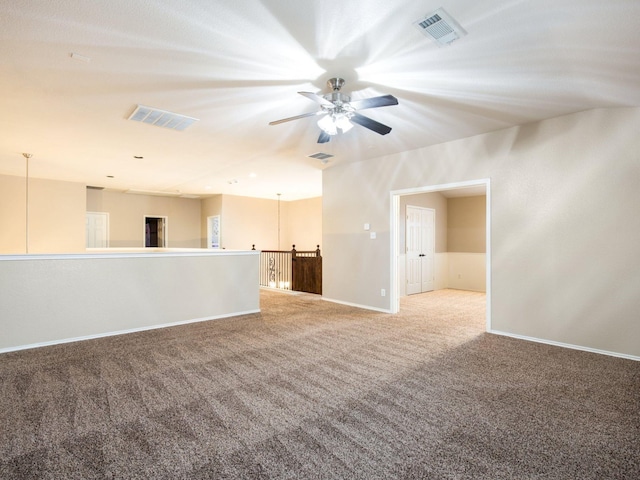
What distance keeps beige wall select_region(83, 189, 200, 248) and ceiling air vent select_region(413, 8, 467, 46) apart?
33.6ft

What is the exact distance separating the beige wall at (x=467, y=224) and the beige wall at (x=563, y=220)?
4352mm

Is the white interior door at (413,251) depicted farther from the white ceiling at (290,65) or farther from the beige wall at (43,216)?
the beige wall at (43,216)

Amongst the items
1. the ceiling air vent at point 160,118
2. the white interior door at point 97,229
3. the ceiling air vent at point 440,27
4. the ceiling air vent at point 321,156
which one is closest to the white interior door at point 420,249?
the ceiling air vent at point 321,156

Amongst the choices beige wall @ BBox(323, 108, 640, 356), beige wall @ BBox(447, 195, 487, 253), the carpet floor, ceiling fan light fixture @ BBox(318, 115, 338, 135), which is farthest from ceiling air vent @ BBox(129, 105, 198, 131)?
beige wall @ BBox(447, 195, 487, 253)

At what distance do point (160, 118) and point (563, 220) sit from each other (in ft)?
16.5

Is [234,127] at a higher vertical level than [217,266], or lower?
higher

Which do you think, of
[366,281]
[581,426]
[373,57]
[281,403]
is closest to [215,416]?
[281,403]

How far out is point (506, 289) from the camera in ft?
14.8

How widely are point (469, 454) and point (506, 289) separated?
10.0 ft

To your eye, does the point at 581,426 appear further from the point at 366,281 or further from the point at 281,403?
the point at 366,281

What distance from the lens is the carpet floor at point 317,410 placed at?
190cm

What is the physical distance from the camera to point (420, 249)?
8.43 metres

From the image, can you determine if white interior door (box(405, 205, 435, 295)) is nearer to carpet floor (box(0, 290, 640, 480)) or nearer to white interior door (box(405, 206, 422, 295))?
white interior door (box(405, 206, 422, 295))

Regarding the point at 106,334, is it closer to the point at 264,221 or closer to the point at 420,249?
the point at 420,249
